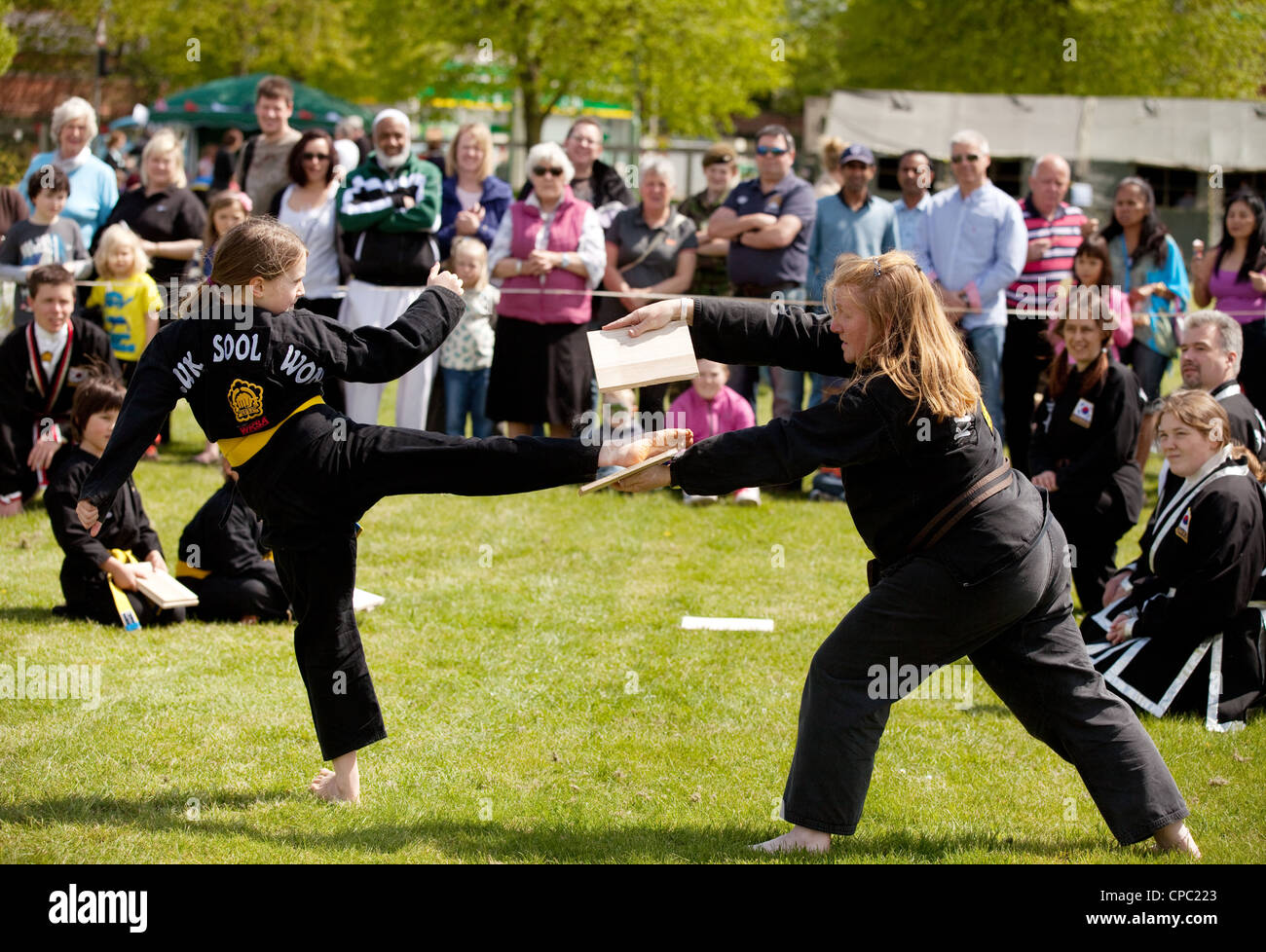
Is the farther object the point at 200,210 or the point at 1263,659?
the point at 200,210

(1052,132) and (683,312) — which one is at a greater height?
(1052,132)

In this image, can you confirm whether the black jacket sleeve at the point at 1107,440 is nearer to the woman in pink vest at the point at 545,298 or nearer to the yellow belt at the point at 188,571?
the woman in pink vest at the point at 545,298

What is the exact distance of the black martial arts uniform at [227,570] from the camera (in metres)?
7.11

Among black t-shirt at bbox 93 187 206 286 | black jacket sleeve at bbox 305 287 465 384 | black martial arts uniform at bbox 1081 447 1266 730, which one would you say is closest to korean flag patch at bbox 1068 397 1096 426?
black martial arts uniform at bbox 1081 447 1266 730

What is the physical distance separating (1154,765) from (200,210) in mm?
9151

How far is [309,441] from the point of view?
4461mm

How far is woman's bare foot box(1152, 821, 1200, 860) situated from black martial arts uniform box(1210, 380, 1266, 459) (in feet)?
10.3

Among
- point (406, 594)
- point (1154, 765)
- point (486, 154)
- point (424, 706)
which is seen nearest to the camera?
point (1154, 765)

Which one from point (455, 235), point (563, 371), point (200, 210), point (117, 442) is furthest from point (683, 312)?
point (200, 210)

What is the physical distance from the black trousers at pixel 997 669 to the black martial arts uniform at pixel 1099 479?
132 inches

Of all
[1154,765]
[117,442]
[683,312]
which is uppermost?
[683,312]

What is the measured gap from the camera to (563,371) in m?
10.3

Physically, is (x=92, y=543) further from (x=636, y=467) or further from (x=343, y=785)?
(x=636, y=467)

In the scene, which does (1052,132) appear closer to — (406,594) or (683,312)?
(406,594)
